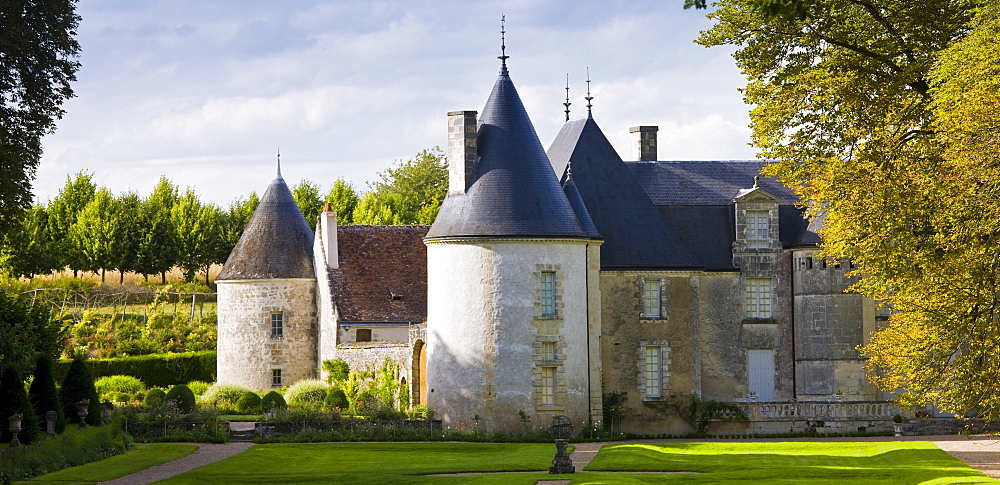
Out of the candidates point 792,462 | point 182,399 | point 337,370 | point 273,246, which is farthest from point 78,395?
point 792,462

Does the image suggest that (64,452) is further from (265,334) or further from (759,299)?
(759,299)

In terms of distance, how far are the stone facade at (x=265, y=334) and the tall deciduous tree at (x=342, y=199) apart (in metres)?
25.9

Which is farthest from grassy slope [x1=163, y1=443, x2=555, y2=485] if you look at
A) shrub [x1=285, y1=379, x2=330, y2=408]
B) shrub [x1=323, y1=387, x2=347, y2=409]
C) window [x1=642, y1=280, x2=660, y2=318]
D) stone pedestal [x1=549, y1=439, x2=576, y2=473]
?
shrub [x1=285, y1=379, x2=330, y2=408]

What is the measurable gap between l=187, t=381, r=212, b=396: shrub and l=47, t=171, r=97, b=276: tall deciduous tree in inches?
658

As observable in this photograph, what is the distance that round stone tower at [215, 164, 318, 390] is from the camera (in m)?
38.5

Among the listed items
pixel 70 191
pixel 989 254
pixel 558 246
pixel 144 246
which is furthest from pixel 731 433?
pixel 70 191

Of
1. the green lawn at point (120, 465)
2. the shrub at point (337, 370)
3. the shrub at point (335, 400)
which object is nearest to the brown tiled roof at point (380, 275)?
the shrub at point (337, 370)

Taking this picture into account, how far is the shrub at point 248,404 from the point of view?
34125mm

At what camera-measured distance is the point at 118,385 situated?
37.8 meters

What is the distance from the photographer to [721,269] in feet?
108

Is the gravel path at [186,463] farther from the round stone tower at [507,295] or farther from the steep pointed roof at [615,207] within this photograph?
the steep pointed roof at [615,207]

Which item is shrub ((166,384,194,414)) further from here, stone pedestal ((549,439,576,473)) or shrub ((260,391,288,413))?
stone pedestal ((549,439,576,473))

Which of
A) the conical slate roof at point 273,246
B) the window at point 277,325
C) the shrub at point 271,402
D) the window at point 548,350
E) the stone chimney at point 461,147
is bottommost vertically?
the shrub at point 271,402

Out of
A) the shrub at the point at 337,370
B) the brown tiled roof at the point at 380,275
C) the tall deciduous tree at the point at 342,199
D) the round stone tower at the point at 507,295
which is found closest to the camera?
the round stone tower at the point at 507,295
